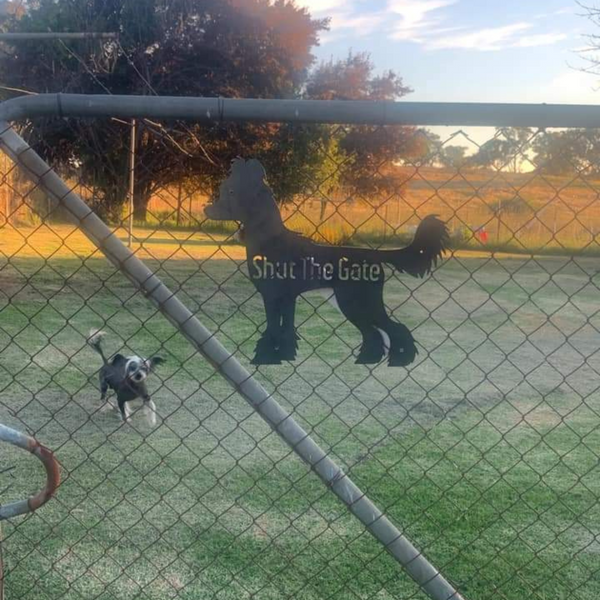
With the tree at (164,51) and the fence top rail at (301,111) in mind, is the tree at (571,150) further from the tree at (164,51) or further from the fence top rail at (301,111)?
the tree at (164,51)

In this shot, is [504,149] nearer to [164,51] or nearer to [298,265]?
[298,265]

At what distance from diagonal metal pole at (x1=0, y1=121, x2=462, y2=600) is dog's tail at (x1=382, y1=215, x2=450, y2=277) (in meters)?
0.48

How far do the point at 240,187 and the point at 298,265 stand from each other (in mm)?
245

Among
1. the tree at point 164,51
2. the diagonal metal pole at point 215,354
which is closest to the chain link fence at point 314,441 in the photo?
the diagonal metal pole at point 215,354

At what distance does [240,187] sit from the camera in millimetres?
1728

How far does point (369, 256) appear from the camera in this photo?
1808mm

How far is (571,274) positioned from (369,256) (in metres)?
12.5

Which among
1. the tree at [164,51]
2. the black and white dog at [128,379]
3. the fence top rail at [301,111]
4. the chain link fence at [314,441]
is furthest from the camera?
the tree at [164,51]

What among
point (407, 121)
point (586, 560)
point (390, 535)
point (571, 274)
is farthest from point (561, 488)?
point (571, 274)

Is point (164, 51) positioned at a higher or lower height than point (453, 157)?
higher

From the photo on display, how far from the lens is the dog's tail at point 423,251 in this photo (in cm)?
182

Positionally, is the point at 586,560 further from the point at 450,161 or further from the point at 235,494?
the point at 450,161

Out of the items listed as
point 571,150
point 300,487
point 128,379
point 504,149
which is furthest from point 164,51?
point 504,149

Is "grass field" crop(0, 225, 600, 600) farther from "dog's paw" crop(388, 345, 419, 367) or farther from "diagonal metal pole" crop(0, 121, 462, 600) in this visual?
"diagonal metal pole" crop(0, 121, 462, 600)
